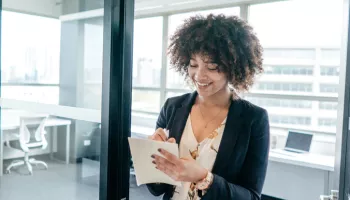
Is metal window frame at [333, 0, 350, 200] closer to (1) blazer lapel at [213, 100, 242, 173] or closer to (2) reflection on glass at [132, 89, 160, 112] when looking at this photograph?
(1) blazer lapel at [213, 100, 242, 173]

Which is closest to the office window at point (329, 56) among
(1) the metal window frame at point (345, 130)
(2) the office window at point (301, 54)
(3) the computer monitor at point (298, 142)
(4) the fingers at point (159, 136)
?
(2) the office window at point (301, 54)

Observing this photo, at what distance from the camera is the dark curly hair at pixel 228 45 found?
2.97 ft

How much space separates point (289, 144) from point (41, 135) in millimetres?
2904

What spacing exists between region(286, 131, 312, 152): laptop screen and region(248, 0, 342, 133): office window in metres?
0.38

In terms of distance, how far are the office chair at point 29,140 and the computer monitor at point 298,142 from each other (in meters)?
2.66

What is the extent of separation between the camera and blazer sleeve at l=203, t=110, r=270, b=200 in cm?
90

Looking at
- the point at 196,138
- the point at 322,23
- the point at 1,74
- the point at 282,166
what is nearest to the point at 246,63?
the point at 196,138

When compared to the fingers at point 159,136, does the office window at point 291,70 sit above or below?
above

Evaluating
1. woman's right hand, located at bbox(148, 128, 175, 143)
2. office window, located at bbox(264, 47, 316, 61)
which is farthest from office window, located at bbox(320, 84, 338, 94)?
woman's right hand, located at bbox(148, 128, 175, 143)

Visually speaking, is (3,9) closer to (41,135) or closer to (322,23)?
(41,135)

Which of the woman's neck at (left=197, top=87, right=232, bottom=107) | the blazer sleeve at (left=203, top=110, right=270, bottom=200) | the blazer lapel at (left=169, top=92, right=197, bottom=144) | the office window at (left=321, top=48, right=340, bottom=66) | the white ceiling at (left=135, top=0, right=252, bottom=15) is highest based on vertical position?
the white ceiling at (left=135, top=0, right=252, bottom=15)

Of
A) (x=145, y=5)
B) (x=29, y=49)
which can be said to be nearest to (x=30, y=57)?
(x=29, y=49)

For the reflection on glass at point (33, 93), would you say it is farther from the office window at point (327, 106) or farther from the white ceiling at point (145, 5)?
the office window at point (327, 106)

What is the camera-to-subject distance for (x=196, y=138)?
0.98 meters
